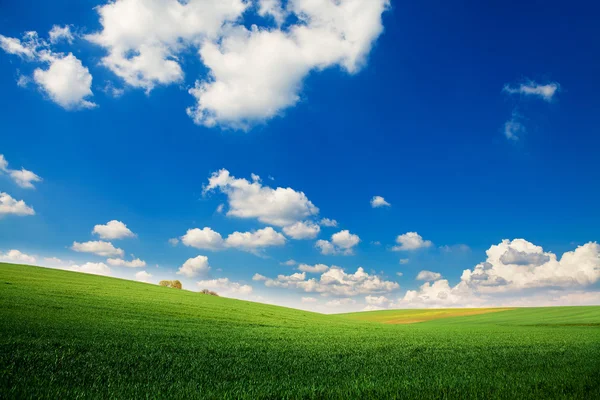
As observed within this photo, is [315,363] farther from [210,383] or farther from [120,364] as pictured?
[120,364]

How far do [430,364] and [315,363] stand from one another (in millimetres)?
3293

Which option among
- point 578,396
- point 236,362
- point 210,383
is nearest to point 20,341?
point 236,362

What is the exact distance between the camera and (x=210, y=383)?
21.3 ft

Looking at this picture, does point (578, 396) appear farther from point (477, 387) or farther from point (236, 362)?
point (236, 362)

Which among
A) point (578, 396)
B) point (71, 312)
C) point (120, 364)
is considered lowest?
point (71, 312)

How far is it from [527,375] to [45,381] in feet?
31.5

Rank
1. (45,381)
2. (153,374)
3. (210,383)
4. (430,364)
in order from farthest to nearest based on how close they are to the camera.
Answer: (430,364)
(153,374)
(210,383)
(45,381)

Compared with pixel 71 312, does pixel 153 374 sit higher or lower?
higher

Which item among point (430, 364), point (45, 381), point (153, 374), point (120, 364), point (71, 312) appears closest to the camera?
point (45, 381)

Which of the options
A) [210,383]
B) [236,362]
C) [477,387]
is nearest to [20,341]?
[236,362]

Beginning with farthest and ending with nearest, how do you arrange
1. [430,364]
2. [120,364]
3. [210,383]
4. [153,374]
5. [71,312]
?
[71,312], [430,364], [120,364], [153,374], [210,383]

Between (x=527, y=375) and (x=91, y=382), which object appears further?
(x=527, y=375)

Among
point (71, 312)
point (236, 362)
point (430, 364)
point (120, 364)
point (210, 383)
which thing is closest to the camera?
point (210, 383)

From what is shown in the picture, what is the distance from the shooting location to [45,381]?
5.88 m
